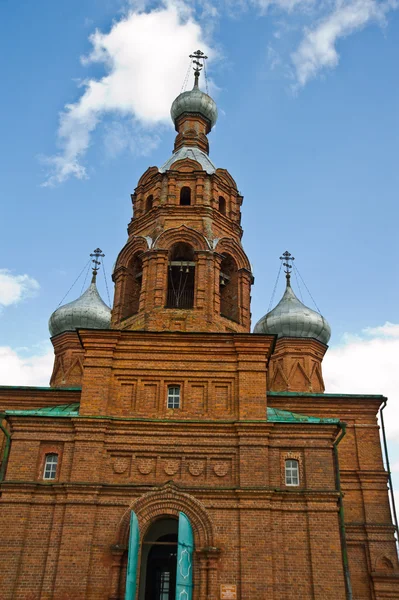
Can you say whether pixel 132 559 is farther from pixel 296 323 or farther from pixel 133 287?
pixel 296 323

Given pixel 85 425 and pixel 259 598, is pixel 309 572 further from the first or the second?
pixel 85 425

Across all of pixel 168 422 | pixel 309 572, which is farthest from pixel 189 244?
pixel 309 572

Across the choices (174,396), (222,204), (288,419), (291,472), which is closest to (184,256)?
(222,204)

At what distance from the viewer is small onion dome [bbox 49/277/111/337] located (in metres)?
23.8

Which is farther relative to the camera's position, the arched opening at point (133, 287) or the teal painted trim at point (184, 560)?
the arched opening at point (133, 287)

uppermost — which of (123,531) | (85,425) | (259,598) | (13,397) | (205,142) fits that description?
(205,142)

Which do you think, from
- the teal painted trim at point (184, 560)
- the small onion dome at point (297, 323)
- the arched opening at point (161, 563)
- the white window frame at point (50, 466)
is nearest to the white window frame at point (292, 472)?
the teal painted trim at point (184, 560)

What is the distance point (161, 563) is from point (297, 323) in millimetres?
10530

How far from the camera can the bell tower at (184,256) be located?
15.3 m

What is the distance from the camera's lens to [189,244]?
16.2 meters

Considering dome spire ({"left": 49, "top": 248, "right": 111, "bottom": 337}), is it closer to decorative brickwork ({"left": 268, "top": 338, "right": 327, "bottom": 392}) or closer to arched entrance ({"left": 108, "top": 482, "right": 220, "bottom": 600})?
decorative brickwork ({"left": 268, "top": 338, "right": 327, "bottom": 392})

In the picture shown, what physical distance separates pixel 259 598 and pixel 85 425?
494 cm

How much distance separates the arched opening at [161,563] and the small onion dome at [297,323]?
9648 millimetres

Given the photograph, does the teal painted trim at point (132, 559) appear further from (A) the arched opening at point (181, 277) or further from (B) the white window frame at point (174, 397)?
(A) the arched opening at point (181, 277)
